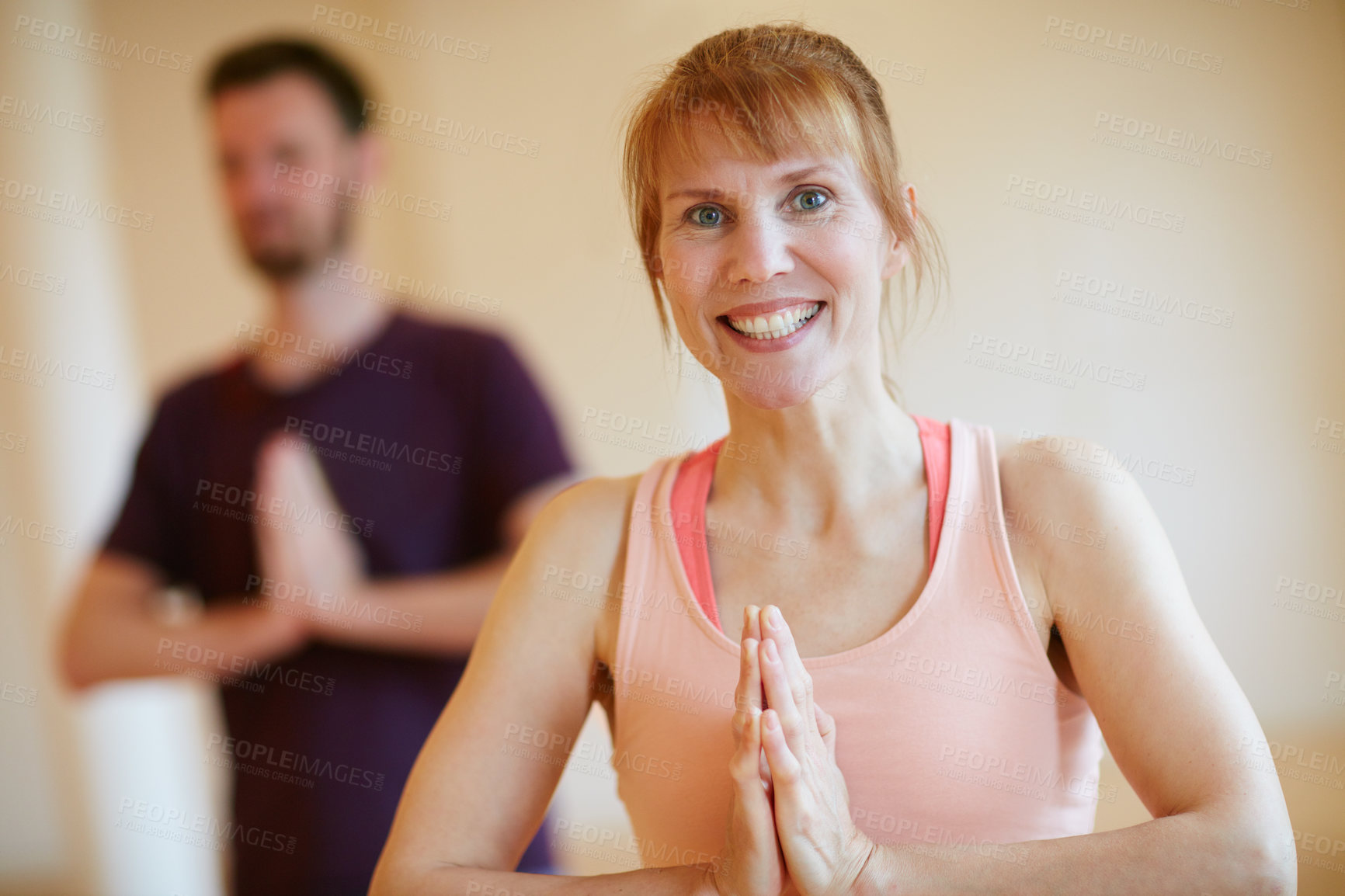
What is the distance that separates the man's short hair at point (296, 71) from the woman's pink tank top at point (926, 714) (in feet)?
4.90

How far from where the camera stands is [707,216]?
996mm

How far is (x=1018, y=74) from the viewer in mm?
2164

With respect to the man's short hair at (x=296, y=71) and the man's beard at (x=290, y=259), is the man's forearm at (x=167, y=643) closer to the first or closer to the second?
the man's beard at (x=290, y=259)

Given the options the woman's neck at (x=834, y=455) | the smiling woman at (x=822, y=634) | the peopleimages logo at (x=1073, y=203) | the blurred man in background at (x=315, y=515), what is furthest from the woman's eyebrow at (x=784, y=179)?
the peopleimages logo at (x=1073, y=203)

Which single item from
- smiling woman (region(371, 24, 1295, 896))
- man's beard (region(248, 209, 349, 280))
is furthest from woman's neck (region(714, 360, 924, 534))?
man's beard (region(248, 209, 349, 280))

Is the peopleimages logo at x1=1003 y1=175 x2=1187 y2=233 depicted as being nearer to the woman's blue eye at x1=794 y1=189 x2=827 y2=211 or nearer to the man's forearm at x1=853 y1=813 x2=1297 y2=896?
the woman's blue eye at x1=794 y1=189 x2=827 y2=211

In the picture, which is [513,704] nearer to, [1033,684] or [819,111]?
[1033,684]

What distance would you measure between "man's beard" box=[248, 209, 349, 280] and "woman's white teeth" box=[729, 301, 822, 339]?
57.8 inches

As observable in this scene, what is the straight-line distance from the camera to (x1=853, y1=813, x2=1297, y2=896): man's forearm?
795 millimetres

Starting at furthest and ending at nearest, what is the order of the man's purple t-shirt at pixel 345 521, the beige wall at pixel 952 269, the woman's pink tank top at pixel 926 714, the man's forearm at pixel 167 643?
the beige wall at pixel 952 269
the man's forearm at pixel 167 643
the man's purple t-shirt at pixel 345 521
the woman's pink tank top at pixel 926 714

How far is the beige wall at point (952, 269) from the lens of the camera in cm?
205

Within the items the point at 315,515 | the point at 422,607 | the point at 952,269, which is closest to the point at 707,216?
the point at 422,607

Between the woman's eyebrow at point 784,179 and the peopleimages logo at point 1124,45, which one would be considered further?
the peopleimages logo at point 1124,45

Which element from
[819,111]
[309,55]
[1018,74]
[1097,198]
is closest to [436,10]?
[309,55]
